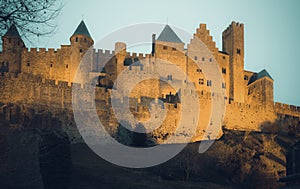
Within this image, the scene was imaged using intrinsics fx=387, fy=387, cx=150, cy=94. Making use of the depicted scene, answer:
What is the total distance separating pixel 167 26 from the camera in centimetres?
5709

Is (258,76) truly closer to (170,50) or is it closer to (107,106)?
(170,50)

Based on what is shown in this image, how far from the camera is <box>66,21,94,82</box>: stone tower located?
156 feet

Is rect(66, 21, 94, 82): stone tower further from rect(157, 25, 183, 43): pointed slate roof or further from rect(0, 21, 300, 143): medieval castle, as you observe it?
rect(157, 25, 183, 43): pointed slate roof

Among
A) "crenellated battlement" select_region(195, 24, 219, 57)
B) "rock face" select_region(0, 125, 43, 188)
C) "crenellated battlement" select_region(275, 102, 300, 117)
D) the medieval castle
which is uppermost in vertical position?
"crenellated battlement" select_region(195, 24, 219, 57)

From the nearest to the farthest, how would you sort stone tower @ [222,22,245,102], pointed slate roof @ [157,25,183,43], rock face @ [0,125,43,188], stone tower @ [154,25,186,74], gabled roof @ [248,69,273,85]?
rock face @ [0,125,43,188]
stone tower @ [154,25,186,74]
pointed slate roof @ [157,25,183,43]
stone tower @ [222,22,245,102]
gabled roof @ [248,69,273,85]

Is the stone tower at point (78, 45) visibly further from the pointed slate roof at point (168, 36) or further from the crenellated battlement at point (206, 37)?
the crenellated battlement at point (206, 37)

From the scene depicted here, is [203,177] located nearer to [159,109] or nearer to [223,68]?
[159,109]

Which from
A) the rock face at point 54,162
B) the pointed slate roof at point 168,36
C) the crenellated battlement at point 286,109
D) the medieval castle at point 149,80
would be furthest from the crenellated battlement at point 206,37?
the rock face at point 54,162

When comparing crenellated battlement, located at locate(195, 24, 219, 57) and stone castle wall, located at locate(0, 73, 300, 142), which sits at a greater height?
crenellated battlement, located at locate(195, 24, 219, 57)

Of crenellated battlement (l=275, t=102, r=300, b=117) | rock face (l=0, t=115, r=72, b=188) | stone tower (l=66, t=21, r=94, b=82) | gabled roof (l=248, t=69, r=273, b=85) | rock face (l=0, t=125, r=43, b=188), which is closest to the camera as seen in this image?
rock face (l=0, t=115, r=72, b=188)

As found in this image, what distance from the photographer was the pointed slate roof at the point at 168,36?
5419cm

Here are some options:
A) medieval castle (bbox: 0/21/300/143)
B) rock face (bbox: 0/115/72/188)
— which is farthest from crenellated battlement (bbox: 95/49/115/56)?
rock face (bbox: 0/115/72/188)

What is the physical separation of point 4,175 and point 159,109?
18948 mm

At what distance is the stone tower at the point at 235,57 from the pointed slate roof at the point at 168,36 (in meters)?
8.04
